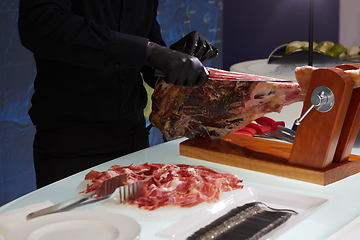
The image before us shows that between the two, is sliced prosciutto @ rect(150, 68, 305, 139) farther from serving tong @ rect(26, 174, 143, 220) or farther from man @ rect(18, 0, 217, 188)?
serving tong @ rect(26, 174, 143, 220)

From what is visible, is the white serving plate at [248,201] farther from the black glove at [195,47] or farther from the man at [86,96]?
the black glove at [195,47]

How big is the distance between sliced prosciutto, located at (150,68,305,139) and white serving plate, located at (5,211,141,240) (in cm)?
62

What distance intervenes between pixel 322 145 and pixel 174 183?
1.44 feet

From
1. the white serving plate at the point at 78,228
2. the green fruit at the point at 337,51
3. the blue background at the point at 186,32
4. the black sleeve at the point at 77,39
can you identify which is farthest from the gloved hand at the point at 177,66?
the green fruit at the point at 337,51

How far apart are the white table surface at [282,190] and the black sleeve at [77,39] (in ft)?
1.06

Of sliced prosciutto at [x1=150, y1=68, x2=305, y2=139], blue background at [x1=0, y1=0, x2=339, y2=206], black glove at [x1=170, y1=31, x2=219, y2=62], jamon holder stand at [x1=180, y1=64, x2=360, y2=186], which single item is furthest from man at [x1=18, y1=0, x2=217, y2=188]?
blue background at [x1=0, y1=0, x2=339, y2=206]

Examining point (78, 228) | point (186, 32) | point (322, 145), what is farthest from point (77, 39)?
point (186, 32)

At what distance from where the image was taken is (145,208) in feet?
3.12

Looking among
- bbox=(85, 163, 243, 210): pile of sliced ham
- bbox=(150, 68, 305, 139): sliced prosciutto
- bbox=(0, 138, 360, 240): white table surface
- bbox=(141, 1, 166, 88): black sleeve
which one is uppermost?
bbox=(141, 1, 166, 88): black sleeve

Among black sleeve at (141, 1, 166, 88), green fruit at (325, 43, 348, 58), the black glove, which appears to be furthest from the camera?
green fruit at (325, 43, 348, 58)

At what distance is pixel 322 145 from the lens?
120 centimetres

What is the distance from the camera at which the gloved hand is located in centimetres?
118

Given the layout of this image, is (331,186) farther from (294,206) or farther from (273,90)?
(273,90)

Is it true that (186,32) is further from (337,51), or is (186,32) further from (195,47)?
(195,47)
